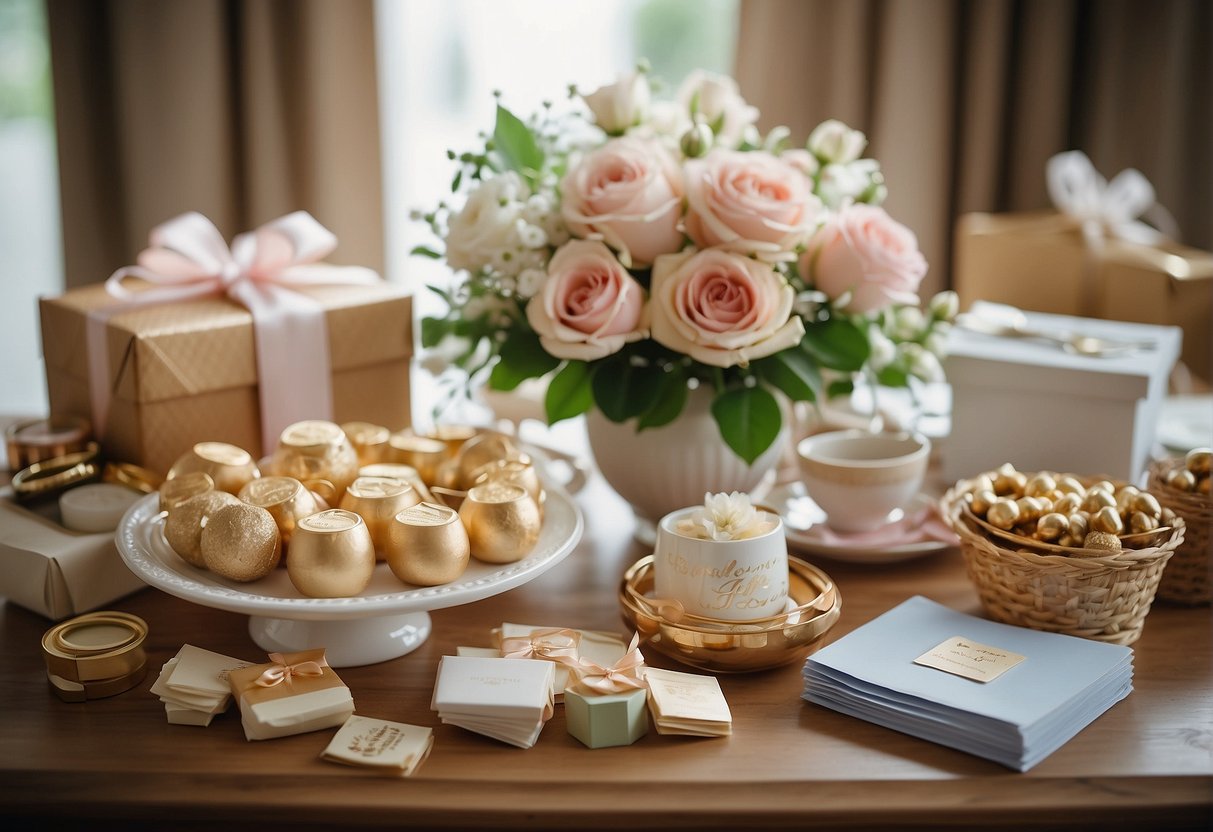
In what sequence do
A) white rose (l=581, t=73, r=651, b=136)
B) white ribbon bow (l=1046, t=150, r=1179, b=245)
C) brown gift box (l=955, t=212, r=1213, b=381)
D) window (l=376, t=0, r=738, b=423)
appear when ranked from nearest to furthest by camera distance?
white rose (l=581, t=73, r=651, b=136) < brown gift box (l=955, t=212, r=1213, b=381) < white ribbon bow (l=1046, t=150, r=1179, b=245) < window (l=376, t=0, r=738, b=423)

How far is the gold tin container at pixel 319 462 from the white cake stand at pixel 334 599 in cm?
9

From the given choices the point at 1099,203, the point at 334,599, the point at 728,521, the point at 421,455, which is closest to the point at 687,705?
the point at 728,521

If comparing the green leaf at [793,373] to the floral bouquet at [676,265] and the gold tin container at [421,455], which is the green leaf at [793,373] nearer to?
the floral bouquet at [676,265]

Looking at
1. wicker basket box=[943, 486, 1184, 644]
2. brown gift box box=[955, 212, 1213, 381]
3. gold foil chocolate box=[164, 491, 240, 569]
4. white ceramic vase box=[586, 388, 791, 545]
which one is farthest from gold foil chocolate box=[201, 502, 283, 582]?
brown gift box box=[955, 212, 1213, 381]

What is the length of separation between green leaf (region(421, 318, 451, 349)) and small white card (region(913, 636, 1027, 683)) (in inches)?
23.3

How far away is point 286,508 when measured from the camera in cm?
89

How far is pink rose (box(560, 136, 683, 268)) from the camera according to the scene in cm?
98

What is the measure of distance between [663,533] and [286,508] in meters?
0.31

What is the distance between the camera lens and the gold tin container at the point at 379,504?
90 centimetres

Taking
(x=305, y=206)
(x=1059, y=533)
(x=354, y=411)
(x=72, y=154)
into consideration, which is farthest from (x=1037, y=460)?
(x=72, y=154)

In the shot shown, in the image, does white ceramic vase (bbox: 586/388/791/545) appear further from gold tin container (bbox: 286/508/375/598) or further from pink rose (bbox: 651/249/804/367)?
gold tin container (bbox: 286/508/375/598)

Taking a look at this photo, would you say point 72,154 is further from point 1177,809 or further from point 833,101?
point 1177,809

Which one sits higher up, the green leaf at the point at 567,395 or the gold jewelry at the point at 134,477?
the green leaf at the point at 567,395

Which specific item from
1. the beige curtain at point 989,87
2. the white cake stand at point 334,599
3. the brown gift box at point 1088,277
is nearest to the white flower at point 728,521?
the white cake stand at point 334,599
